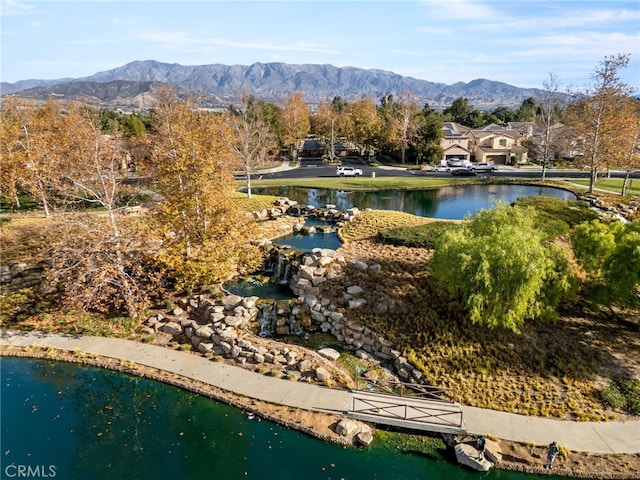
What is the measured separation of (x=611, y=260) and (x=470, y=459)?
1292cm

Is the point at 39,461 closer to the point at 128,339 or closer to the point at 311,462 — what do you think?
the point at 128,339

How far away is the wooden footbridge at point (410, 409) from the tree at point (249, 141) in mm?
31677

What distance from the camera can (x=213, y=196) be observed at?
25.0m

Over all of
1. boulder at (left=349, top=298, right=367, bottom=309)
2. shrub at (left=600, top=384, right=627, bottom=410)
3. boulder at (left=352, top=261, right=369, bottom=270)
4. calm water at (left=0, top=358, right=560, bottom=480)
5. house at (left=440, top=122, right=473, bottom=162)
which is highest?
house at (left=440, top=122, right=473, bottom=162)

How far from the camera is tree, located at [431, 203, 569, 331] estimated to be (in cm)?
1916

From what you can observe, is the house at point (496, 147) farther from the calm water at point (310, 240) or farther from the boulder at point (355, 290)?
the boulder at point (355, 290)

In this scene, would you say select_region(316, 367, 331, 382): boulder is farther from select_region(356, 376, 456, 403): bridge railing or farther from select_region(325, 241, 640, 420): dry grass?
select_region(325, 241, 640, 420): dry grass

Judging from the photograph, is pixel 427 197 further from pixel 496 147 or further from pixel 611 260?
pixel 496 147

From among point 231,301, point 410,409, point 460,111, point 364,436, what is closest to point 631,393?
point 410,409

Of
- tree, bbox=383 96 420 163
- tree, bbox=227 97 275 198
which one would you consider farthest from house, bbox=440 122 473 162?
tree, bbox=227 97 275 198

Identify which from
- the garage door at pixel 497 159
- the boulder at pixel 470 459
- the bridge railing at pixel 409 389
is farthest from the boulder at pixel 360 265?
the garage door at pixel 497 159

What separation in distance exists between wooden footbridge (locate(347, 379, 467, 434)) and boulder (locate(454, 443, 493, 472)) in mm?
696

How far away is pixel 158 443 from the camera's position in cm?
1602

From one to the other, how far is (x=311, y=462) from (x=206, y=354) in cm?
837
